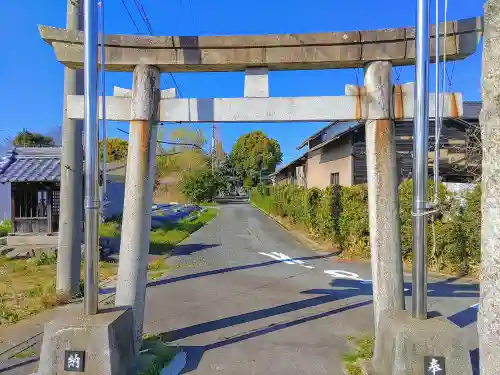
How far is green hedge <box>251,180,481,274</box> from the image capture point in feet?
30.8

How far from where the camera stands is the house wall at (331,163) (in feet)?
54.6

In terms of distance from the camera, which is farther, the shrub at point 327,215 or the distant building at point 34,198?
the shrub at point 327,215

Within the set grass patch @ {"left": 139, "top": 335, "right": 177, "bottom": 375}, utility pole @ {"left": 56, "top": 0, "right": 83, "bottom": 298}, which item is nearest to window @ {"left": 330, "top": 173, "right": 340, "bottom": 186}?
utility pole @ {"left": 56, "top": 0, "right": 83, "bottom": 298}

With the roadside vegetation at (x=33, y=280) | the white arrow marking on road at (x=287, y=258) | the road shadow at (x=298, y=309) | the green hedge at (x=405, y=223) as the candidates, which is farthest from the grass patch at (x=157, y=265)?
the green hedge at (x=405, y=223)

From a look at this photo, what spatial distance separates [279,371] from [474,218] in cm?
719

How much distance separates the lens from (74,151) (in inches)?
282

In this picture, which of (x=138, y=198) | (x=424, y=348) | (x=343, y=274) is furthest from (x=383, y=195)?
(x=343, y=274)

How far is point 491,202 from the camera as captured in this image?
86.7 inches

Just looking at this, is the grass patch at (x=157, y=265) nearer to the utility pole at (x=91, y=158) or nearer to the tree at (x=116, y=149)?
the utility pole at (x=91, y=158)

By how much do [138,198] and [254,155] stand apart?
221ft

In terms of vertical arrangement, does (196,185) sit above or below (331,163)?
below

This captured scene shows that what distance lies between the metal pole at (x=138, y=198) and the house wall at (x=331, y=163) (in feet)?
41.7

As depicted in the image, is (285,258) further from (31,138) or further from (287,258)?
(31,138)

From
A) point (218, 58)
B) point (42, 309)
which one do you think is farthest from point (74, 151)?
point (218, 58)
